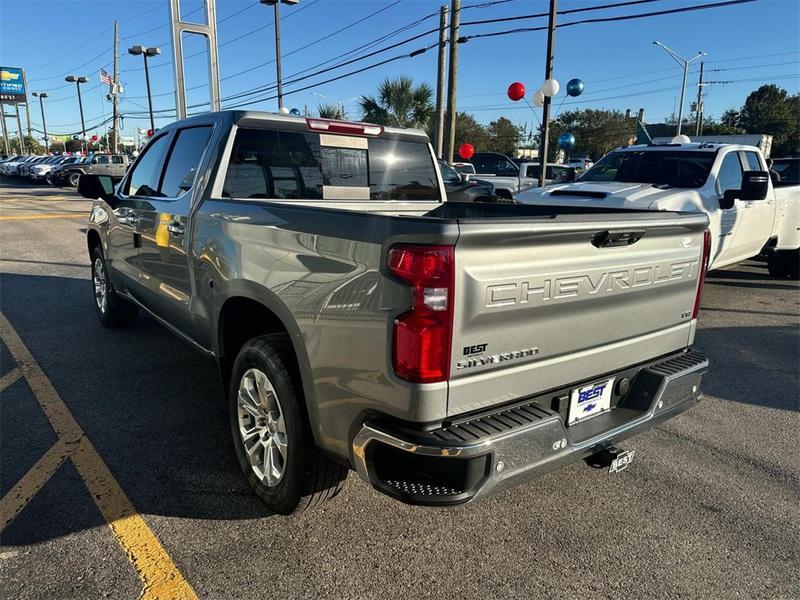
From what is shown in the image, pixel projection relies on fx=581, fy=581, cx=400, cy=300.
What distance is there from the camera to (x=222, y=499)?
2963 millimetres

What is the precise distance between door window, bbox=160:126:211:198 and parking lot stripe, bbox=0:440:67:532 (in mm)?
1758

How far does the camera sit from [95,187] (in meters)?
5.14

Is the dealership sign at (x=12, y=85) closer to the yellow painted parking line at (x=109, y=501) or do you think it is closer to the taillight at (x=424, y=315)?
the yellow painted parking line at (x=109, y=501)

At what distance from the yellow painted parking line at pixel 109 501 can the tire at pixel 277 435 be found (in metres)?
0.53

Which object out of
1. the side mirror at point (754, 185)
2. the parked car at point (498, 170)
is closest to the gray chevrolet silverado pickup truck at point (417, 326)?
the side mirror at point (754, 185)

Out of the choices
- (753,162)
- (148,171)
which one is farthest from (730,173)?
(148,171)

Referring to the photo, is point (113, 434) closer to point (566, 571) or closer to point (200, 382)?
point (200, 382)

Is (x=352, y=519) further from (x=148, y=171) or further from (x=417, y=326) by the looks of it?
(x=148, y=171)

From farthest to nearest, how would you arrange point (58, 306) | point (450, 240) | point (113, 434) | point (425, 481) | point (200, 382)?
point (58, 306), point (200, 382), point (113, 434), point (425, 481), point (450, 240)

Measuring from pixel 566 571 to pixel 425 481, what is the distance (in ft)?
2.88

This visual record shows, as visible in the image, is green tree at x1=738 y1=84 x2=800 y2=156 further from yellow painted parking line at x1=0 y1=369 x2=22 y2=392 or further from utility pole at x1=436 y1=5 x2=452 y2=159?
yellow painted parking line at x1=0 y1=369 x2=22 y2=392

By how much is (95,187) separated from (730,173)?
24.6 feet

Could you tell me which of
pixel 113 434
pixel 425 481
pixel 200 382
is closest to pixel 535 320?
pixel 425 481

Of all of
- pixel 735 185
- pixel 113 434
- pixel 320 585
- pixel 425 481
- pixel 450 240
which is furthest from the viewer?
pixel 735 185
